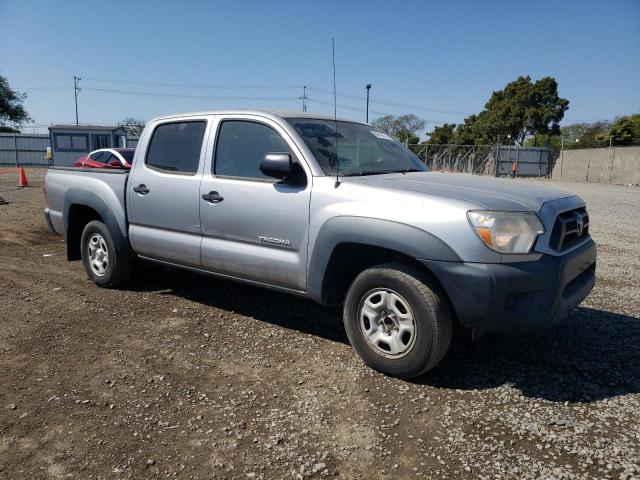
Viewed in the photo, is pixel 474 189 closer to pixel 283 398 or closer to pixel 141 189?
pixel 283 398

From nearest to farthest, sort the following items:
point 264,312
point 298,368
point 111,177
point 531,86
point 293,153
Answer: point 298,368
point 293,153
point 264,312
point 111,177
point 531,86

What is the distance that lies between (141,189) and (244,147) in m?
1.29

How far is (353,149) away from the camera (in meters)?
4.26

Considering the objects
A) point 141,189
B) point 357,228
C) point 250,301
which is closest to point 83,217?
point 141,189

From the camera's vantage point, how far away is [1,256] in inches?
277

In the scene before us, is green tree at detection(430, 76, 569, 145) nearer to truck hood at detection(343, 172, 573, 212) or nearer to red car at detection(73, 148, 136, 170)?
red car at detection(73, 148, 136, 170)

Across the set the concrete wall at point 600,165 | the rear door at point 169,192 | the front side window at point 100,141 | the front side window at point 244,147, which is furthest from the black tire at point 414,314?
the concrete wall at point 600,165

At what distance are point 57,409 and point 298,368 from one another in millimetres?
1547

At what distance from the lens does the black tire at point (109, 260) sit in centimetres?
530

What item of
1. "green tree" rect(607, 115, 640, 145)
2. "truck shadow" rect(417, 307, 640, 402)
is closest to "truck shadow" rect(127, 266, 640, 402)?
"truck shadow" rect(417, 307, 640, 402)

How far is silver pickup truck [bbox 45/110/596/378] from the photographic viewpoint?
10.2 feet

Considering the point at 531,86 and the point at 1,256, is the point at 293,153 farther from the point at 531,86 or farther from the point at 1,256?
the point at 531,86

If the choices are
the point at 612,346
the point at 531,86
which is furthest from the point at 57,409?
the point at 531,86

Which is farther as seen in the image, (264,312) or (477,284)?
(264,312)
